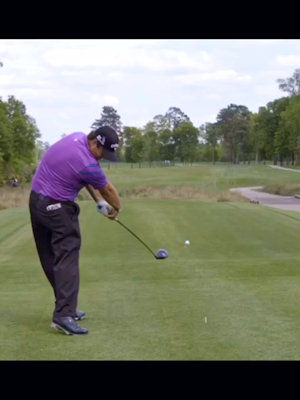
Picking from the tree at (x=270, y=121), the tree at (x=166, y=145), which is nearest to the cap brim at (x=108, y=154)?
the tree at (x=166, y=145)

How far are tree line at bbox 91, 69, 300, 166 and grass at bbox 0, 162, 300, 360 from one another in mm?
60837

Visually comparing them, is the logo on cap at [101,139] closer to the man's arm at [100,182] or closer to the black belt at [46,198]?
the man's arm at [100,182]

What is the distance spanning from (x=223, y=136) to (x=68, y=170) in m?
111

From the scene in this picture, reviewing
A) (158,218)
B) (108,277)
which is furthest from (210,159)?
(108,277)

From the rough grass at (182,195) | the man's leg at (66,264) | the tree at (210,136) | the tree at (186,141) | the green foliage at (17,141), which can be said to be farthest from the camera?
the tree at (210,136)

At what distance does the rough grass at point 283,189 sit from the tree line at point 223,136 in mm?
19094

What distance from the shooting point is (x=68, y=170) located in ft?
17.2

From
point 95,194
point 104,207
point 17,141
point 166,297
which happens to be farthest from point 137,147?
point 104,207

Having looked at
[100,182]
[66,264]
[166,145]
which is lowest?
[166,145]

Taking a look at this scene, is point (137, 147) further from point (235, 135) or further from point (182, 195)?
point (182, 195)

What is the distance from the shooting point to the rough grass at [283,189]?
56.8 m

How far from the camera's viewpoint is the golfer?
525 centimetres

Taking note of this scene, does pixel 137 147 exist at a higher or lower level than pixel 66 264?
lower
